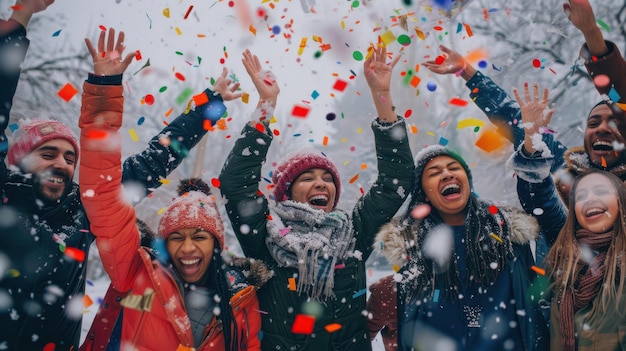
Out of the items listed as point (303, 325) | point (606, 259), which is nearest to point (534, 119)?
point (606, 259)

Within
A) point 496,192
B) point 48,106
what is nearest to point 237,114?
point 48,106

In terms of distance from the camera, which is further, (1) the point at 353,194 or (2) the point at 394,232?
(1) the point at 353,194

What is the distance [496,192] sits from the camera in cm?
1296

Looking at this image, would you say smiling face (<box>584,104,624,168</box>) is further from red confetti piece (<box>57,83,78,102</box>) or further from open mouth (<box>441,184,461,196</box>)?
red confetti piece (<box>57,83,78,102</box>)

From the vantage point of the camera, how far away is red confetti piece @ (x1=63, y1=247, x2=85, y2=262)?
2876mm

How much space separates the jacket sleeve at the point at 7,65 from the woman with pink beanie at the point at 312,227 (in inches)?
51.5

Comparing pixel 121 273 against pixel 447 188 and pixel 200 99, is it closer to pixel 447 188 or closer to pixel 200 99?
pixel 200 99

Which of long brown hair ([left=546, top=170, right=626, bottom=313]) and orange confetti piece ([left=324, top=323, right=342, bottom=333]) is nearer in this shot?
long brown hair ([left=546, top=170, right=626, bottom=313])

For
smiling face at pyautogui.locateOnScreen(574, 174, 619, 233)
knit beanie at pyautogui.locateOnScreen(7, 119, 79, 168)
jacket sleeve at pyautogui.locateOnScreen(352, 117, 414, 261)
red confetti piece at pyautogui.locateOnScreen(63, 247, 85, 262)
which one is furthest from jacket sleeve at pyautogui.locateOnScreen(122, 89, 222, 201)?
smiling face at pyautogui.locateOnScreen(574, 174, 619, 233)

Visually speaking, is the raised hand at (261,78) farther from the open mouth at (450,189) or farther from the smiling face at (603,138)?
the smiling face at (603,138)

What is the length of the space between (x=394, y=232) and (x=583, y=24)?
198cm

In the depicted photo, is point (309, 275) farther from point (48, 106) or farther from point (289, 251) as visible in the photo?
point (48, 106)

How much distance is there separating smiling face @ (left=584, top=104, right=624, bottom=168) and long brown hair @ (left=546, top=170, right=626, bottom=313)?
0.59 metres

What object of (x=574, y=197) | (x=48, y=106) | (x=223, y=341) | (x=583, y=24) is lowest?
(x=223, y=341)
